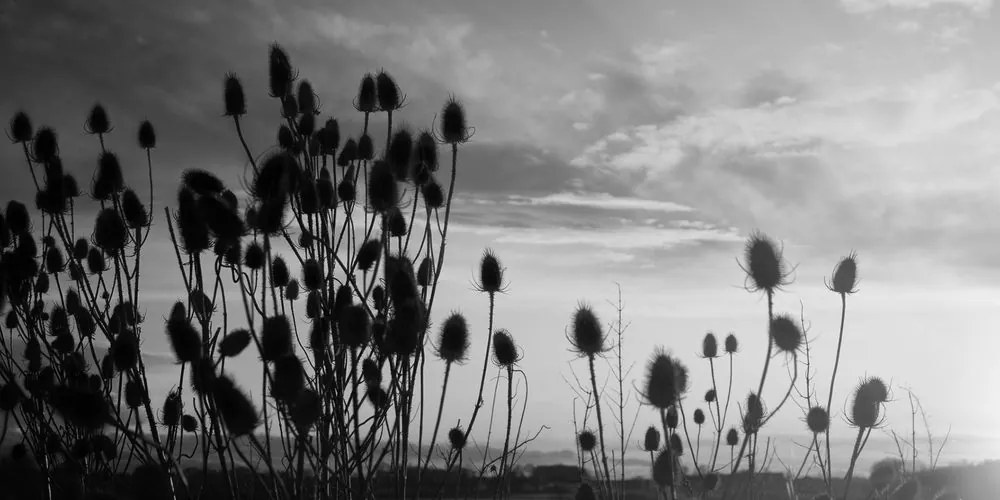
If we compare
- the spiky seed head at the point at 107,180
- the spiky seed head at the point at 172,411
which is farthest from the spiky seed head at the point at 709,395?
the spiky seed head at the point at 107,180

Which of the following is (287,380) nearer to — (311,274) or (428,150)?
(311,274)

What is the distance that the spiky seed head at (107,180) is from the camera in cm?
607

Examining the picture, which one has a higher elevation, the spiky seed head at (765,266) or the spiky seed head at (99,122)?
the spiky seed head at (99,122)

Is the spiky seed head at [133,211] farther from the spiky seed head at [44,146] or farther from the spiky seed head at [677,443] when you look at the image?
the spiky seed head at [677,443]

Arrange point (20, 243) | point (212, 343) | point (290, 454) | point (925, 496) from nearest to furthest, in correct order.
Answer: point (212, 343) < point (290, 454) < point (20, 243) < point (925, 496)

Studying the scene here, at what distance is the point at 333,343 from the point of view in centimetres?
472

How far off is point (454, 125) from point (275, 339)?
316 cm

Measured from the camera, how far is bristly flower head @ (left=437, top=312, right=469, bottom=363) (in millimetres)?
5398

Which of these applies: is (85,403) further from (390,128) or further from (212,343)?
(390,128)

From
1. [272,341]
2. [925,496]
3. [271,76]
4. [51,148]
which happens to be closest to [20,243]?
[51,148]

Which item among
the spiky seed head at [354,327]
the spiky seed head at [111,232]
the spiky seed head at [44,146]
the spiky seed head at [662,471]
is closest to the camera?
the spiky seed head at [354,327]

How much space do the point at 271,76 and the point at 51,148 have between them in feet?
7.19

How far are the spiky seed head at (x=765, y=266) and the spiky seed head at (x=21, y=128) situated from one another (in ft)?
18.5

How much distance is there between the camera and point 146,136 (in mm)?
6926
